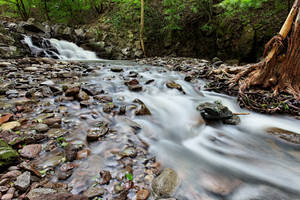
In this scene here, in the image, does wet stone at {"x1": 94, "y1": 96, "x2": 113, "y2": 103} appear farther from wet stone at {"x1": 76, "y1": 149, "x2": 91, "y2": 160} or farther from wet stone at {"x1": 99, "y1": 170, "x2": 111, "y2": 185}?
Result: wet stone at {"x1": 99, "y1": 170, "x2": 111, "y2": 185}

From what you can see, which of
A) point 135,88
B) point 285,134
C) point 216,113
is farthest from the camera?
point 135,88

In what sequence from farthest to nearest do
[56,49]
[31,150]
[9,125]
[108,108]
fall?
[56,49] < [108,108] < [9,125] < [31,150]

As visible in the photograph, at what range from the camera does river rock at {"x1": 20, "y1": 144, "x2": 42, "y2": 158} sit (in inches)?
65.2

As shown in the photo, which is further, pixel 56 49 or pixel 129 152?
pixel 56 49

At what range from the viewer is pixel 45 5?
15.5m

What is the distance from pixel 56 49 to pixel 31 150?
10.9 metres

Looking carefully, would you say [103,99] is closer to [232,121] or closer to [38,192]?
[38,192]

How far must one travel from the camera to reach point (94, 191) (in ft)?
4.48

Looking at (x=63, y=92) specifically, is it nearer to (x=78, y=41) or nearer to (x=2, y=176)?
(x=2, y=176)

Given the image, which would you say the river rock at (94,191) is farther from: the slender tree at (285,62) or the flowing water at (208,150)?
the slender tree at (285,62)

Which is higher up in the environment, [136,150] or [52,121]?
[52,121]

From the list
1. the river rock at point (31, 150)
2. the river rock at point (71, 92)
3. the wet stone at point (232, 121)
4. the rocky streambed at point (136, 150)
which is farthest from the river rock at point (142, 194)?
the river rock at point (71, 92)

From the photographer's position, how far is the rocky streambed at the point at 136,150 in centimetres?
144

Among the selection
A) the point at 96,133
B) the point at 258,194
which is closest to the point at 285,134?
the point at 258,194
